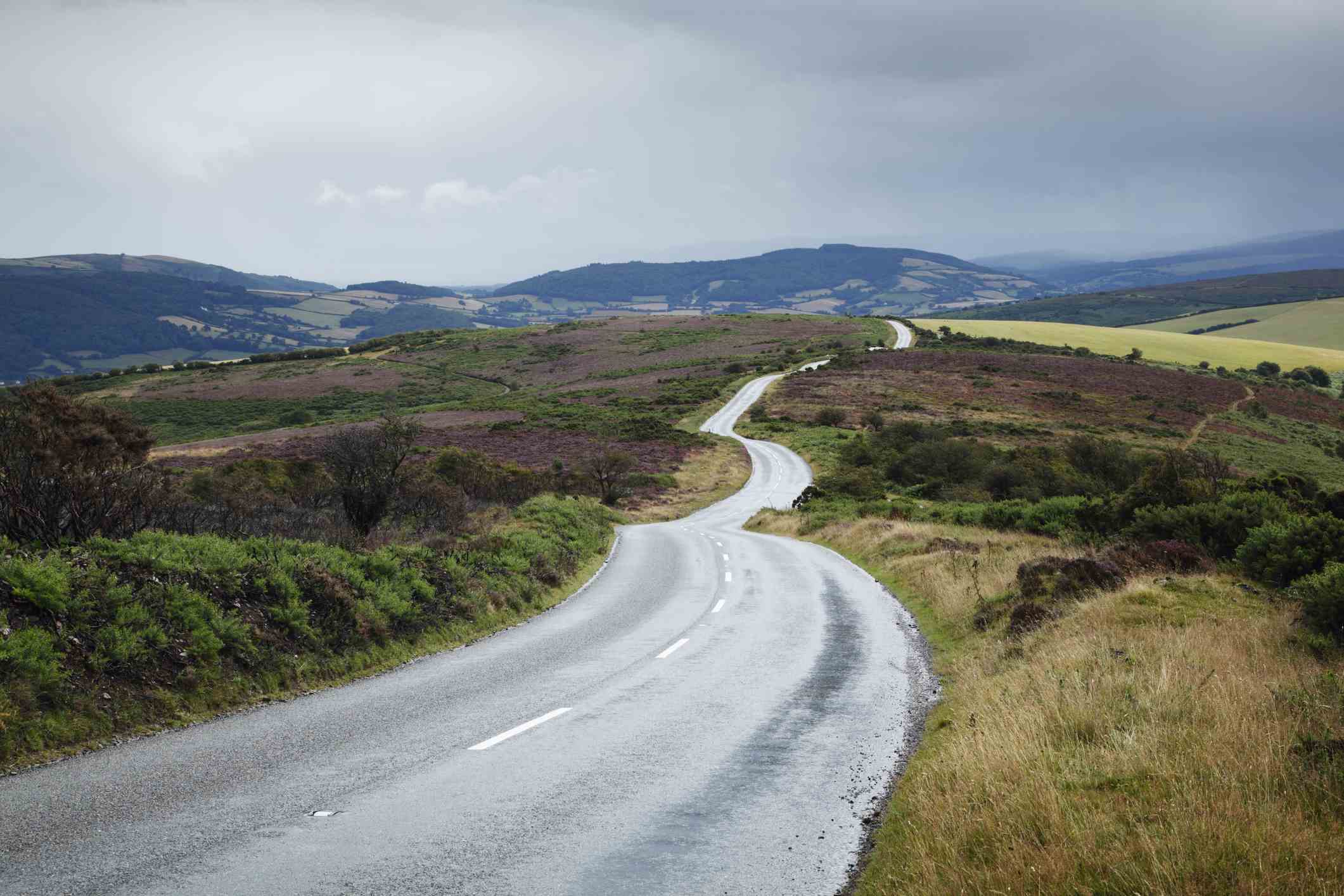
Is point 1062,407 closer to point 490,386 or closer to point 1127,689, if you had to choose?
point 490,386

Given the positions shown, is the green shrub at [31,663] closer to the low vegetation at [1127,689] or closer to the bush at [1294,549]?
the low vegetation at [1127,689]

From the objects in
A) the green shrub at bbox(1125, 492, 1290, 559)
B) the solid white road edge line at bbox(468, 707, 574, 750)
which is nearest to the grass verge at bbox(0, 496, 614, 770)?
the solid white road edge line at bbox(468, 707, 574, 750)

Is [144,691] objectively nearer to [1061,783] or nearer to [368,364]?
[1061,783]

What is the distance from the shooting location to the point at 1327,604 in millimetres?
9867

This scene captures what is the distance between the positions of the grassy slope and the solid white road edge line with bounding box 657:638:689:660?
4.11 meters

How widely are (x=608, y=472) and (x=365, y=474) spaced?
30.3m

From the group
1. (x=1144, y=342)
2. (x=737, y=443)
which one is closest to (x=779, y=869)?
(x=737, y=443)

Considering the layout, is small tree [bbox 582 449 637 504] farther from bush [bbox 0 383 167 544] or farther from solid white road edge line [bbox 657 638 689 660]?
solid white road edge line [bbox 657 638 689 660]

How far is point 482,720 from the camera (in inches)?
360

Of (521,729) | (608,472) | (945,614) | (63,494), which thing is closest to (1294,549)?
(945,614)

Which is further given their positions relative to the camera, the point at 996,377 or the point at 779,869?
the point at 996,377

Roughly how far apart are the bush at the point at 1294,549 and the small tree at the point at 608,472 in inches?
1495

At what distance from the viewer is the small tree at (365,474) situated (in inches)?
848

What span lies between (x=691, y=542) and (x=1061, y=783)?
25.7 metres
